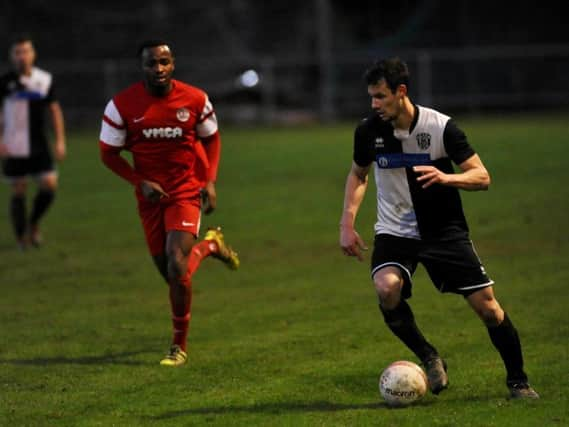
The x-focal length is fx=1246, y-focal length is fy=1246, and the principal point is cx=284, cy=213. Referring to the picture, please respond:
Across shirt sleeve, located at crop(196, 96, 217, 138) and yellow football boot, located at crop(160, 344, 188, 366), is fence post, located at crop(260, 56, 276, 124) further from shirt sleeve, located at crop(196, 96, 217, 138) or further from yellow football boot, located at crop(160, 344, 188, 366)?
yellow football boot, located at crop(160, 344, 188, 366)

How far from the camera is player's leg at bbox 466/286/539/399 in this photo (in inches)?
299

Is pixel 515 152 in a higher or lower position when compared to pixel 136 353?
lower

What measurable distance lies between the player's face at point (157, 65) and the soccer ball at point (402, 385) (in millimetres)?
3111

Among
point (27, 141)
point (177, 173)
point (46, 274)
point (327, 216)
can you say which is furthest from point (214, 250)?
point (327, 216)

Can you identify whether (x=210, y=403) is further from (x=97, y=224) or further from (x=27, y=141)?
(x=97, y=224)

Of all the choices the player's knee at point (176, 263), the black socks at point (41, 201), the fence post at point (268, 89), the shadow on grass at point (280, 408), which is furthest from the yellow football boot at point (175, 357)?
the fence post at point (268, 89)

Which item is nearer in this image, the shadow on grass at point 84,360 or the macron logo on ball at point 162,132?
the shadow on grass at point 84,360

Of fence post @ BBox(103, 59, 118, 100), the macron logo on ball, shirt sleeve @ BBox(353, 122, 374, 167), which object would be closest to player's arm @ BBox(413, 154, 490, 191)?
shirt sleeve @ BBox(353, 122, 374, 167)

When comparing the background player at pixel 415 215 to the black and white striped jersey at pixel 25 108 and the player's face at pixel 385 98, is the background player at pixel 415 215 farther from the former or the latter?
the black and white striped jersey at pixel 25 108

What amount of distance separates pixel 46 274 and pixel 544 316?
19.3 ft

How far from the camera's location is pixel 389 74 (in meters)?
7.51

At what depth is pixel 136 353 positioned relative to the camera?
9.70 meters

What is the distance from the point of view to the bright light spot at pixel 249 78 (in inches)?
1516

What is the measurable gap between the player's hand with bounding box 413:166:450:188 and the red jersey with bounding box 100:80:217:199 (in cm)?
285
